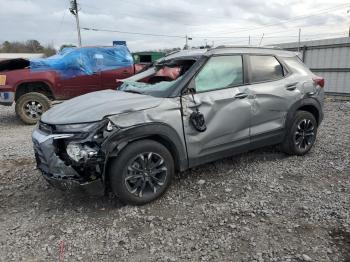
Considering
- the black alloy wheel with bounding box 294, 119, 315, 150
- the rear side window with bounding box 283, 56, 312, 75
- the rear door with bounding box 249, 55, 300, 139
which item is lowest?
the black alloy wheel with bounding box 294, 119, 315, 150

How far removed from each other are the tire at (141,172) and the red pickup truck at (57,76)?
5972mm

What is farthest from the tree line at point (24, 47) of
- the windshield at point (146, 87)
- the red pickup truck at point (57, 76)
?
the windshield at point (146, 87)

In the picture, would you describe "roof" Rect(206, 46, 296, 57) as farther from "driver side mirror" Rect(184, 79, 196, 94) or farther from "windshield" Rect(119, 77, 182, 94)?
"windshield" Rect(119, 77, 182, 94)

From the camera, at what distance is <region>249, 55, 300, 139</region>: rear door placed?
15.7 ft

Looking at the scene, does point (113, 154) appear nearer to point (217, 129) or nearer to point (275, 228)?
point (217, 129)

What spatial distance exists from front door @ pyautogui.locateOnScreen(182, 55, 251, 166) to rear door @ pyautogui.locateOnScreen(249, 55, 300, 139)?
17 centimetres

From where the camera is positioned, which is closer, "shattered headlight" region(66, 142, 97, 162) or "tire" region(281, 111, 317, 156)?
"shattered headlight" region(66, 142, 97, 162)

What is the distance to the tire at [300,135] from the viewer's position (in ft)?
17.3

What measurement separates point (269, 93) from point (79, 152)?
2.70 m

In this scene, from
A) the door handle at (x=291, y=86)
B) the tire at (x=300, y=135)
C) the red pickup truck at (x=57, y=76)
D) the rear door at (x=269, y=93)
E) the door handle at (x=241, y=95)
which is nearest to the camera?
the door handle at (x=241, y=95)

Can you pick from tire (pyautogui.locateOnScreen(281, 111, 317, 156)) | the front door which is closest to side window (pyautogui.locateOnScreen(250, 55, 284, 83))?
the front door

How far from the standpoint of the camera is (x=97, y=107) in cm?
388

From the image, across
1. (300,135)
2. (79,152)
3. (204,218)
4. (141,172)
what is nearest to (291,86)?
(300,135)

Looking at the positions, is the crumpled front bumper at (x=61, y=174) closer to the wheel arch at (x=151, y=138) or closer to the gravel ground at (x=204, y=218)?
the wheel arch at (x=151, y=138)
